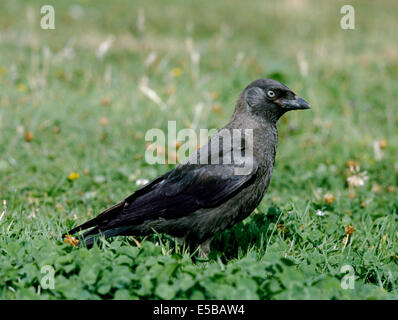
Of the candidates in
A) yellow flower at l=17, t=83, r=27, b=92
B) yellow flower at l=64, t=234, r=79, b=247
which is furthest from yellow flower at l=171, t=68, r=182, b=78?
yellow flower at l=64, t=234, r=79, b=247

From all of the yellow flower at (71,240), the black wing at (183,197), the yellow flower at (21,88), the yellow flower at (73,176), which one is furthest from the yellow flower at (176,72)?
the yellow flower at (71,240)

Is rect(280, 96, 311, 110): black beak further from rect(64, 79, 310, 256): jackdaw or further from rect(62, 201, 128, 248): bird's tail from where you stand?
rect(62, 201, 128, 248): bird's tail

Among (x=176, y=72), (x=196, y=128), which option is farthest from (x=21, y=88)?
(x=196, y=128)

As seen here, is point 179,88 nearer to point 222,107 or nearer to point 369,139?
point 222,107

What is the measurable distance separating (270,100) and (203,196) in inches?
40.8

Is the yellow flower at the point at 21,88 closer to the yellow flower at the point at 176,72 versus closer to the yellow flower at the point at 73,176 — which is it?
the yellow flower at the point at 176,72

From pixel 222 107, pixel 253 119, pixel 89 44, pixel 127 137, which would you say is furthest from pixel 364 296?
pixel 89 44

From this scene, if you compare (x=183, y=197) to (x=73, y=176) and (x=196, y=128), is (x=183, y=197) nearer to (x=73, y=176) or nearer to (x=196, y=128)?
(x=73, y=176)

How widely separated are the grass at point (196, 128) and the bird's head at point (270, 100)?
0.89m

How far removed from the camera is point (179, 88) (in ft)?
28.8

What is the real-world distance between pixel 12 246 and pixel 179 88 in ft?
18.3

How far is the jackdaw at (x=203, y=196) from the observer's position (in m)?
4.03

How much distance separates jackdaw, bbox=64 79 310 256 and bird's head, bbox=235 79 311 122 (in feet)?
0.76

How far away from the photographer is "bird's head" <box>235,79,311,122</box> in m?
4.48
